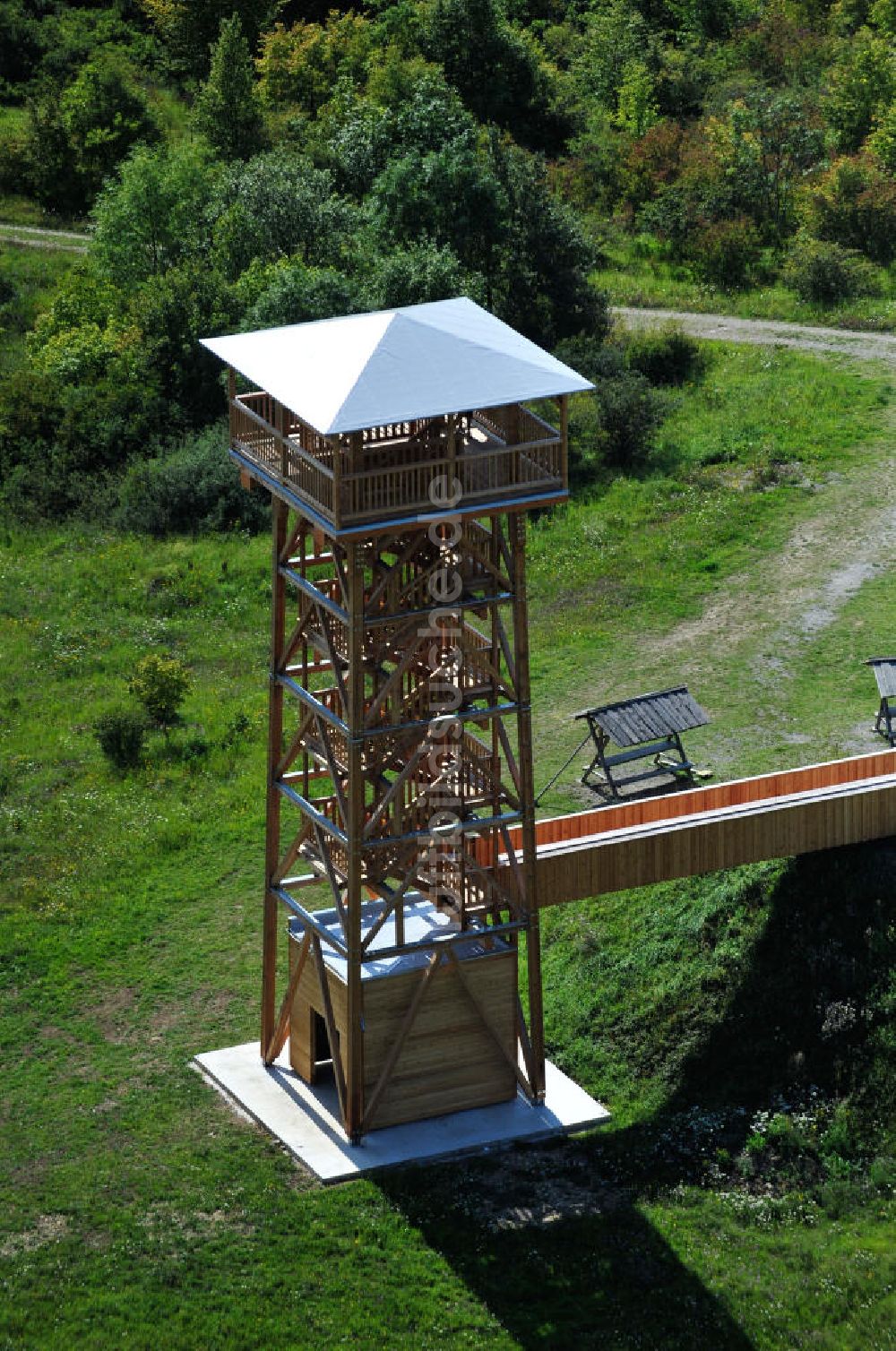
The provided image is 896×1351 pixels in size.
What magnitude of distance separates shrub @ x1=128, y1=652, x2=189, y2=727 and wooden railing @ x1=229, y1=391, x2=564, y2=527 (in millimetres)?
11935

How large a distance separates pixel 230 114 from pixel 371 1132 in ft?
137

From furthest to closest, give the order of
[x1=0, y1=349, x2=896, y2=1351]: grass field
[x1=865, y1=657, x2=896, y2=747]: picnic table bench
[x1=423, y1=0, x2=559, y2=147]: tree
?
[x1=423, y1=0, x2=559, y2=147]: tree → [x1=865, y1=657, x2=896, y2=747]: picnic table bench → [x1=0, y1=349, x2=896, y2=1351]: grass field

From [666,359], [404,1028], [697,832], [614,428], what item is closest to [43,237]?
[666,359]

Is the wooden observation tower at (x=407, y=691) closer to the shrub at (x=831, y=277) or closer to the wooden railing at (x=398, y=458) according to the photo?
the wooden railing at (x=398, y=458)

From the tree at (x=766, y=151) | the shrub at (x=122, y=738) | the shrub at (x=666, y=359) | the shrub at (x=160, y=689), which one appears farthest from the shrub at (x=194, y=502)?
the tree at (x=766, y=151)

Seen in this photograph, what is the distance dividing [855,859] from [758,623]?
36.2 feet

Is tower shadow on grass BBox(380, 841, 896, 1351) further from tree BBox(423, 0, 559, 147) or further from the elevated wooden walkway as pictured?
tree BBox(423, 0, 559, 147)

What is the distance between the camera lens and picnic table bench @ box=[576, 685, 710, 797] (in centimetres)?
3472

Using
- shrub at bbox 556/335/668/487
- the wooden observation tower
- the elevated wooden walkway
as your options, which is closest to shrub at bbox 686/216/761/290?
shrub at bbox 556/335/668/487

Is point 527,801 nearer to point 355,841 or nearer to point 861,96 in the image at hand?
point 355,841

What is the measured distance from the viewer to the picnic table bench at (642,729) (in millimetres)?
34719

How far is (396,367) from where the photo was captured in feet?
87.4

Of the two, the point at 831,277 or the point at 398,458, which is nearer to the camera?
the point at 398,458

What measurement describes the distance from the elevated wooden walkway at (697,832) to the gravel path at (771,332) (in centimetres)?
2389
